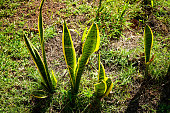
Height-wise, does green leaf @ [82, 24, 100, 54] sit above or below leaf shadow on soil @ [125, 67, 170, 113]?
above

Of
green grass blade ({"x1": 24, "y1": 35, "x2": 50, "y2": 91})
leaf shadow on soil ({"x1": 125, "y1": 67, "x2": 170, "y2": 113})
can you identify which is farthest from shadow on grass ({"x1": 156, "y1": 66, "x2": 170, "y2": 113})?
green grass blade ({"x1": 24, "y1": 35, "x2": 50, "y2": 91})

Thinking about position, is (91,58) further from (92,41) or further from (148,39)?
(92,41)

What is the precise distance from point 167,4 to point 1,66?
2567 mm

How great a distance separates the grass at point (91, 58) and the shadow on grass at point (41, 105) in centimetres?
2

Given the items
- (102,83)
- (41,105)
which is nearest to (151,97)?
(102,83)

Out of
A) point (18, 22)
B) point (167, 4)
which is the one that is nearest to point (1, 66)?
point (18, 22)

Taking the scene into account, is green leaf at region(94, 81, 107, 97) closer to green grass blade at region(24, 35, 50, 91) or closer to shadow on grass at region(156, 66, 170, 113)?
green grass blade at region(24, 35, 50, 91)

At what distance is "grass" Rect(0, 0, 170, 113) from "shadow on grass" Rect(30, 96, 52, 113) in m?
0.02

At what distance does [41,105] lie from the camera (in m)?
1.86

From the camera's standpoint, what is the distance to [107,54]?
2.29 meters

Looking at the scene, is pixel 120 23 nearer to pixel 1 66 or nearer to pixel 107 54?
pixel 107 54

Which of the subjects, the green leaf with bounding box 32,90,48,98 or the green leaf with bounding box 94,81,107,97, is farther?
the green leaf with bounding box 32,90,48,98

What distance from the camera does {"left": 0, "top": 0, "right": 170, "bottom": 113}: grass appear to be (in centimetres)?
190

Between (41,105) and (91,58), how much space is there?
82 cm
